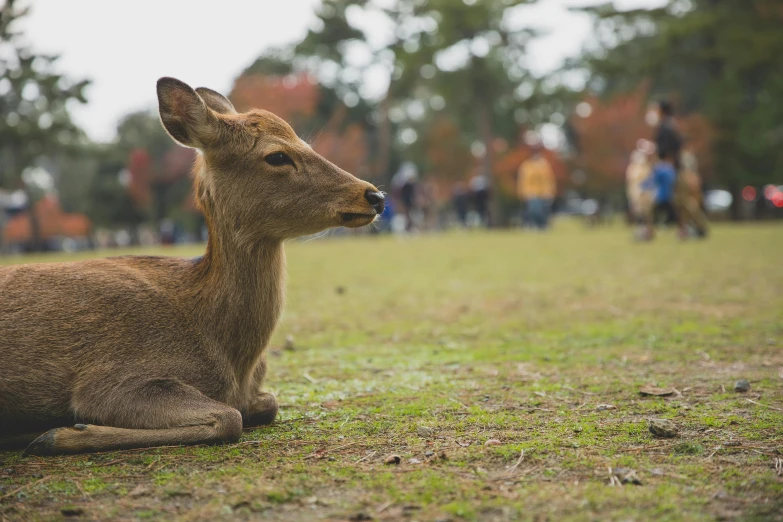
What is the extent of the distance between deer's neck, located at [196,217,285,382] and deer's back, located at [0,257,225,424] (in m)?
0.11

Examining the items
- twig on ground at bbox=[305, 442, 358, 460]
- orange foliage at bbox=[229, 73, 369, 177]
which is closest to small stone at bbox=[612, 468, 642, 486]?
twig on ground at bbox=[305, 442, 358, 460]

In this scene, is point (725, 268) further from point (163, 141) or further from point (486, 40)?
point (163, 141)

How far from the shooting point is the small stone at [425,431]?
3814mm

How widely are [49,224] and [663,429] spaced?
74.2 m

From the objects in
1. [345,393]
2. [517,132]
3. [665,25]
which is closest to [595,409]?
[345,393]

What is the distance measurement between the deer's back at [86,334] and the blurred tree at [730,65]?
34.5 metres

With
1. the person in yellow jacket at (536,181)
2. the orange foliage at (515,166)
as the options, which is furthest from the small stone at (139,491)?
the orange foliage at (515,166)

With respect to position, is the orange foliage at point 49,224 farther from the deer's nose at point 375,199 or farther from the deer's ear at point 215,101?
the deer's nose at point 375,199

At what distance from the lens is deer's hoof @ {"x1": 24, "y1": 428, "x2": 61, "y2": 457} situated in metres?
3.56

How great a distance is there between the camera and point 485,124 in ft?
169

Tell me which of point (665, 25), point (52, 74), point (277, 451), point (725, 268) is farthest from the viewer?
point (665, 25)

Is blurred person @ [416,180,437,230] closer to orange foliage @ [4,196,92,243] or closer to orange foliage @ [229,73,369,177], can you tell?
orange foliage @ [229,73,369,177]

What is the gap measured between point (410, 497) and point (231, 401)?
1.45 meters

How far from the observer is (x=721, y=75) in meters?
40.9
